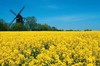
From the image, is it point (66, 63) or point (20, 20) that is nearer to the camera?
point (66, 63)

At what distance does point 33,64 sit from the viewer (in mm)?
7934

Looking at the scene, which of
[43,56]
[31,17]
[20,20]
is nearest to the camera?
[43,56]

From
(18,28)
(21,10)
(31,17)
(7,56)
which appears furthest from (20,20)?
(7,56)

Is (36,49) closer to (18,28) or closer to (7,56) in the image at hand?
(7,56)

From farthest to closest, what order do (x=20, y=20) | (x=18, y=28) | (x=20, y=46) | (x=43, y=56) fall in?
1. (x=20, y=20)
2. (x=18, y=28)
3. (x=20, y=46)
4. (x=43, y=56)

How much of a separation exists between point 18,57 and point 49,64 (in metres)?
1.38

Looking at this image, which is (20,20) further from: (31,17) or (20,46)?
(20,46)

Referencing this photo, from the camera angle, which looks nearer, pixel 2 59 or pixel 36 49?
pixel 2 59

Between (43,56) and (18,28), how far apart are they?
38.4 m

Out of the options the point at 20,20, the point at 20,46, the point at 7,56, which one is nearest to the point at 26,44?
the point at 20,46

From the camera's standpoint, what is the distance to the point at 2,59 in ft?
31.1

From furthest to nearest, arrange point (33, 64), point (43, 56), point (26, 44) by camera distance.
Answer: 1. point (26, 44)
2. point (43, 56)
3. point (33, 64)

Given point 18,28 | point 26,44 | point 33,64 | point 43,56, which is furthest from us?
point 18,28

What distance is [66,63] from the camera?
27.1 ft
